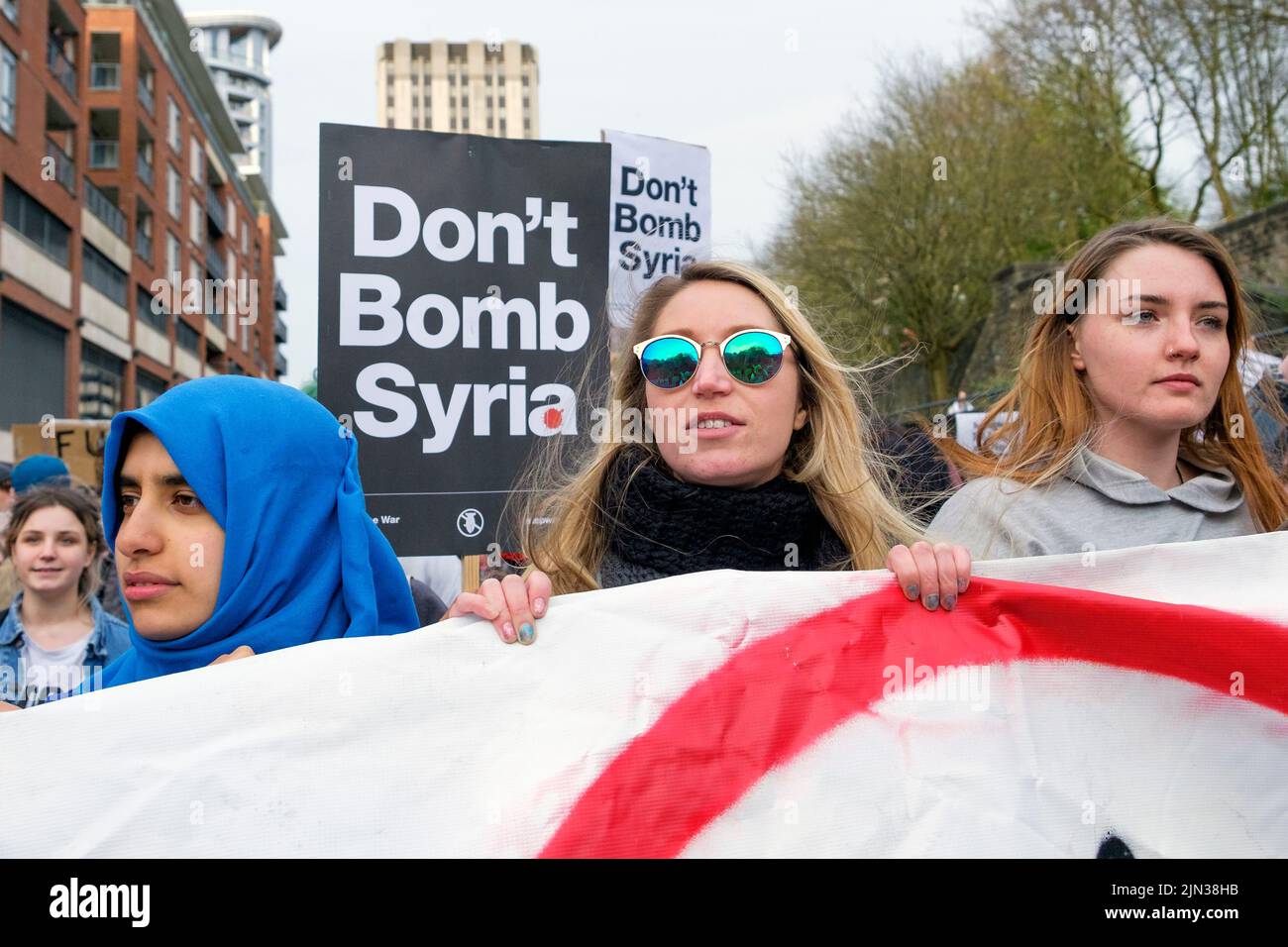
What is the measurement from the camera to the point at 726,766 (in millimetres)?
1621

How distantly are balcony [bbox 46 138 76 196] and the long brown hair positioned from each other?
30.7 metres

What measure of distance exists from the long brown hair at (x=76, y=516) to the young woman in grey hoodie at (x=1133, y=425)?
9.78 feet

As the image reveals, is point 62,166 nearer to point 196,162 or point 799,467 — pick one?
point 196,162

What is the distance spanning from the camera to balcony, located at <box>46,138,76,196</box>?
3135 cm

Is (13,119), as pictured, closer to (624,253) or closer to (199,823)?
(624,253)

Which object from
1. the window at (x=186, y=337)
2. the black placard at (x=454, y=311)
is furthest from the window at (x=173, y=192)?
the black placard at (x=454, y=311)

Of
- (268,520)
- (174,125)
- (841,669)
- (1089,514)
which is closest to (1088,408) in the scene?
A: (1089,514)

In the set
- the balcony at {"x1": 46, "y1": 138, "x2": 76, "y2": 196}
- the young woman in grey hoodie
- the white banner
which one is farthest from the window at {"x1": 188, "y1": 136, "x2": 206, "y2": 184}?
the white banner

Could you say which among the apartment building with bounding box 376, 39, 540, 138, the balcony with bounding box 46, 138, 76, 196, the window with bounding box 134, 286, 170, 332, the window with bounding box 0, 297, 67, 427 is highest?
the apartment building with bounding box 376, 39, 540, 138

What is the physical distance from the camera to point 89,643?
3863 mm

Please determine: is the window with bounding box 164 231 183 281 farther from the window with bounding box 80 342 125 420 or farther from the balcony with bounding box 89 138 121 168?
the window with bounding box 80 342 125 420

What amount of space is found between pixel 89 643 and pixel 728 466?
8.77 feet
